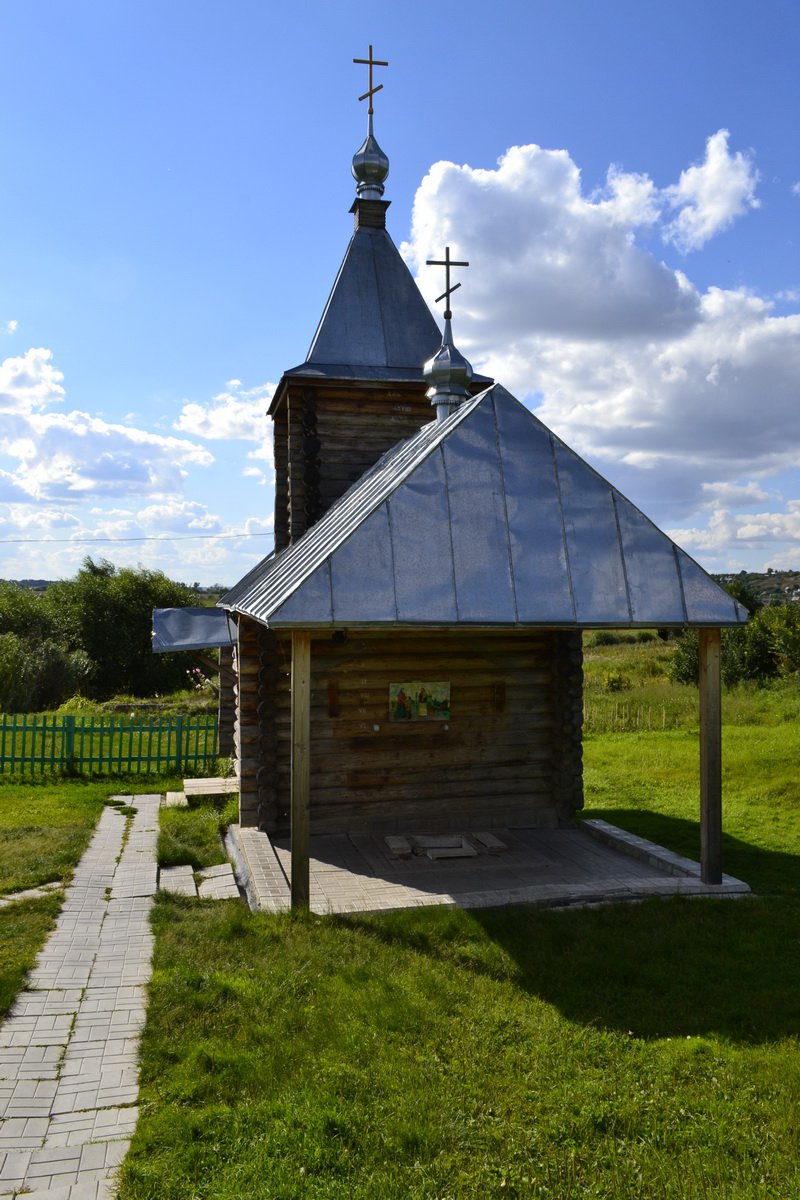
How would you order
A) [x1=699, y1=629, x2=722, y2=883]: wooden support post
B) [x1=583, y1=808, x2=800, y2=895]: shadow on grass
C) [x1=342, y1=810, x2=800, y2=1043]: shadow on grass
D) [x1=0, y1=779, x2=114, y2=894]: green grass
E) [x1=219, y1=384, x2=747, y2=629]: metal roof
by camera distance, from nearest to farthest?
[x1=342, y1=810, x2=800, y2=1043]: shadow on grass → [x1=219, y1=384, x2=747, y2=629]: metal roof → [x1=699, y1=629, x2=722, y2=883]: wooden support post → [x1=583, y1=808, x2=800, y2=895]: shadow on grass → [x1=0, y1=779, x2=114, y2=894]: green grass

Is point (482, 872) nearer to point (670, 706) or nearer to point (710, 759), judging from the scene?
point (710, 759)

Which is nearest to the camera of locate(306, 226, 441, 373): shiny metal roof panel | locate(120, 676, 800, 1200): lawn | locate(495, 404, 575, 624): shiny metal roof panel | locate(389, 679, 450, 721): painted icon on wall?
locate(120, 676, 800, 1200): lawn

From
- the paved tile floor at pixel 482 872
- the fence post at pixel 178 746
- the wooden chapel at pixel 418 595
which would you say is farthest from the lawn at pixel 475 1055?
the fence post at pixel 178 746

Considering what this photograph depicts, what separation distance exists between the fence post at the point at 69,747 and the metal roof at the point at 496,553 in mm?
7887

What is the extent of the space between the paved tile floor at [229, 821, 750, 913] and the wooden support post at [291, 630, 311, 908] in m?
0.38

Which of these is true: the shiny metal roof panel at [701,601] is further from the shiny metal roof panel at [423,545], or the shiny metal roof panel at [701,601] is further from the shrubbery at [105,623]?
the shrubbery at [105,623]

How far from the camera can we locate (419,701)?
33.9 feet

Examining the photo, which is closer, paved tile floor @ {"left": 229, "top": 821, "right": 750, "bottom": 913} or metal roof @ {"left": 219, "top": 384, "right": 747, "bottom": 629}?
metal roof @ {"left": 219, "top": 384, "right": 747, "bottom": 629}

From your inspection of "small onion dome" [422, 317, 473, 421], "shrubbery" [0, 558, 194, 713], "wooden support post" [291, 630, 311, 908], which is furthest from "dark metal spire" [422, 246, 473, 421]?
"shrubbery" [0, 558, 194, 713]

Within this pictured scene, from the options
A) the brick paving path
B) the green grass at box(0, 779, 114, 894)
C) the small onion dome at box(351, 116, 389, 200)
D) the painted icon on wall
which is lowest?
the brick paving path

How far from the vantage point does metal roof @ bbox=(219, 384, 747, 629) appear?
6.94 m

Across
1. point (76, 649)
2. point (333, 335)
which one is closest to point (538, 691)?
point (333, 335)

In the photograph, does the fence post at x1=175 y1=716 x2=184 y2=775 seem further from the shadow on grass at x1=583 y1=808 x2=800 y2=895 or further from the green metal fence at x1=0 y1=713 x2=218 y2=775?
the shadow on grass at x1=583 y1=808 x2=800 y2=895

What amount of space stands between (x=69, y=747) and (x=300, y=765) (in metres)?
9.05
